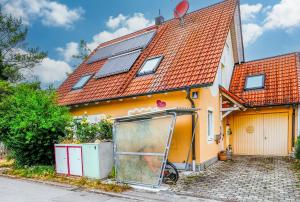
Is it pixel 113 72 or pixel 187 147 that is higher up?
pixel 113 72

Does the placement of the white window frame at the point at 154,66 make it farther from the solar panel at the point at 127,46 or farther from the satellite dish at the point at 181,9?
the satellite dish at the point at 181,9

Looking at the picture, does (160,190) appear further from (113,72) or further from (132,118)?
(113,72)

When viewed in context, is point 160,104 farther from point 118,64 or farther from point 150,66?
point 118,64

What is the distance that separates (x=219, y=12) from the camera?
13.3 meters

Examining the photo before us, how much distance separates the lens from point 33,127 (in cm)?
1072

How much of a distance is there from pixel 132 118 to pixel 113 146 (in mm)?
1475

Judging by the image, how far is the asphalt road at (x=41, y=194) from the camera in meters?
6.82

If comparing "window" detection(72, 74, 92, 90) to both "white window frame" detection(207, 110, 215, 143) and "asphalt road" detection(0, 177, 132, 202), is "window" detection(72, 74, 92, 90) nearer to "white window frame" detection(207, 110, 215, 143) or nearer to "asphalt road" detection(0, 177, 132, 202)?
"asphalt road" detection(0, 177, 132, 202)

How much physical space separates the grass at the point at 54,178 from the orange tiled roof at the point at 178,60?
12.7 ft

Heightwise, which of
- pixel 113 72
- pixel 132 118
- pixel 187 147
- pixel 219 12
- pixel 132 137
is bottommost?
pixel 187 147

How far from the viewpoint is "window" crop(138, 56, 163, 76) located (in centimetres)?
1155

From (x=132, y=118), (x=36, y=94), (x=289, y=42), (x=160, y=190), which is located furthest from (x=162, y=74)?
(x=289, y=42)

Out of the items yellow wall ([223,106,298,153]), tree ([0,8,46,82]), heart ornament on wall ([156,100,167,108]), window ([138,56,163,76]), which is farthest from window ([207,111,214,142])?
tree ([0,8,46,82])

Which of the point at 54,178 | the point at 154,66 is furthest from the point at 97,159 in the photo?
the point at 154,66
